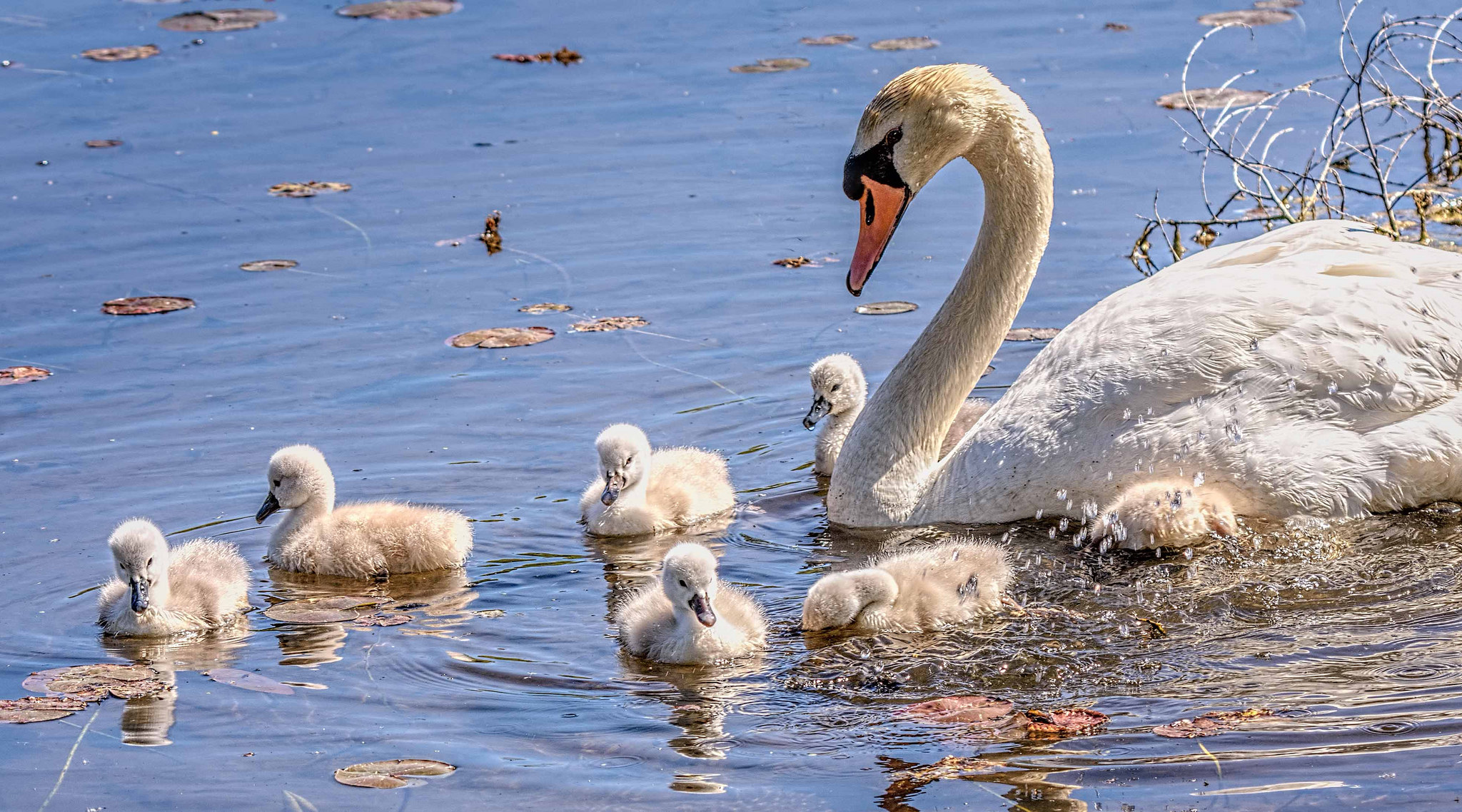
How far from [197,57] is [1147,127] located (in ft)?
26.4

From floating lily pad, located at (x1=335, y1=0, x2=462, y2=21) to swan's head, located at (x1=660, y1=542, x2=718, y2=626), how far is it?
11.7 m

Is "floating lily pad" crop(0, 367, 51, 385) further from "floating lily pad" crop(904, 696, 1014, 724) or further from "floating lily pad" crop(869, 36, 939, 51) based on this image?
"floating lily pad" crop(869, 36, 939, 51)

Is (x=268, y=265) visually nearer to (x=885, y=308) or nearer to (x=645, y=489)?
(x=885, y=308)

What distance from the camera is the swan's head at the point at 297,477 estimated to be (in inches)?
295

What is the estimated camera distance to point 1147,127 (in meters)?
13.2

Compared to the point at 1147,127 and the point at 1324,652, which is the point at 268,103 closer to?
the point at 1147,127

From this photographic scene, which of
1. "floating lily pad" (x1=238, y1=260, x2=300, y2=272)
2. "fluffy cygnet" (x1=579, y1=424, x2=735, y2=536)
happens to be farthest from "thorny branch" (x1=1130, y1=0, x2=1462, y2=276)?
"floating lily pad" (x1=238, y1=260, x2=300, y2=272)

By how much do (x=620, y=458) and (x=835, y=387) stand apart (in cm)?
135

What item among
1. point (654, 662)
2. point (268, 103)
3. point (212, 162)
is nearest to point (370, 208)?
point (212, 162)

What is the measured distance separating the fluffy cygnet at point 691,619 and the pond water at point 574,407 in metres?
0.10

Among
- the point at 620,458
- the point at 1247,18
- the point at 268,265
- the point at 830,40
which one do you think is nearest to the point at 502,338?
the point at 268,265

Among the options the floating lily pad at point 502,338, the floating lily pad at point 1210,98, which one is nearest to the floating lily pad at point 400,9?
the floating lily pad at point 1210,98

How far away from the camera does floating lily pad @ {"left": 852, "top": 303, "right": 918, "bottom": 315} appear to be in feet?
34.4

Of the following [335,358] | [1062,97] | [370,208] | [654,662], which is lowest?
[654,662]
